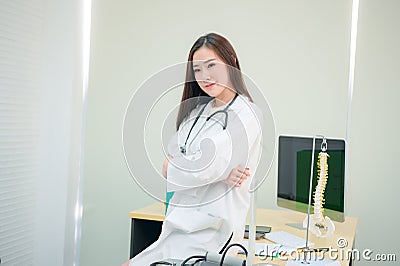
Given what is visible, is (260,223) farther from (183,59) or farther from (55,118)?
(55,118)

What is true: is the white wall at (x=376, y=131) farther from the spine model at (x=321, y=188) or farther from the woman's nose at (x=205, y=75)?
the woman's nose at (x=205, y=75)

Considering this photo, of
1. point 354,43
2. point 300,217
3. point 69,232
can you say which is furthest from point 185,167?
point 69,232

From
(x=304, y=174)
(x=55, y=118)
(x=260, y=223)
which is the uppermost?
(x=55, y=118)

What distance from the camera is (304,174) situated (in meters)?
2.39

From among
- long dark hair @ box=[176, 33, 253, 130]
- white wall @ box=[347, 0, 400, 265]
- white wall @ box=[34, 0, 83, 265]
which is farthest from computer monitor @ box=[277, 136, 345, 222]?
white wall @ box=[34, 0, 83, 265]

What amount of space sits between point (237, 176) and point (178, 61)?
2044 mm

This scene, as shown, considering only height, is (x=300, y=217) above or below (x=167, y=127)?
below

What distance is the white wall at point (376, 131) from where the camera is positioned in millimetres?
3086

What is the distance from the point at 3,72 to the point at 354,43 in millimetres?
2079

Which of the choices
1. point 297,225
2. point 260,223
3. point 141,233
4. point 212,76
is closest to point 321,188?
point 297,225

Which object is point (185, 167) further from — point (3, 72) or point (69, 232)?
point (69, 232)

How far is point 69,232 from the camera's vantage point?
3.51 meters

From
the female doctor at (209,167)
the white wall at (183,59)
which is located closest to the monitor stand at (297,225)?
the white wall at (183,59)

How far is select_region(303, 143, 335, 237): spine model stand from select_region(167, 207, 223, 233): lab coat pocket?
30.0 inches
